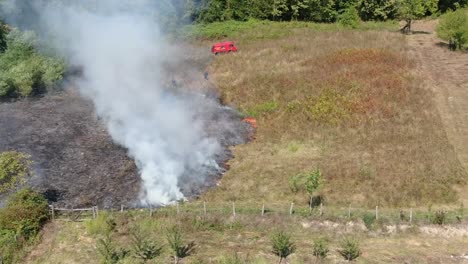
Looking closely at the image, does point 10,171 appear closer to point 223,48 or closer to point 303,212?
point 303,212

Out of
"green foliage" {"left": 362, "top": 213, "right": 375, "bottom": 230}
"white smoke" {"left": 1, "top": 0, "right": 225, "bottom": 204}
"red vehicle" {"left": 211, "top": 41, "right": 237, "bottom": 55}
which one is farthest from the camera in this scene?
"red vehicle" {"left": 211, "top": 41, "right": 237, "bottom": 55}

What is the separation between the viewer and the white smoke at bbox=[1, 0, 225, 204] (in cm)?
3094

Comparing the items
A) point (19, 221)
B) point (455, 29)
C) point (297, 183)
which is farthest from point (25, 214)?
point (455, 29)

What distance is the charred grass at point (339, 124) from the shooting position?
29050 millimetres

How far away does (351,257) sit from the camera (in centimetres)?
2255

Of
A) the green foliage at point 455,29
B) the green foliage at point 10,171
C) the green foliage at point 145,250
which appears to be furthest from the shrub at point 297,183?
the green foliage at point 455,29

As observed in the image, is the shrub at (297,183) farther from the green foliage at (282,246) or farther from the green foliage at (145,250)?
the green foliage at (145,250)

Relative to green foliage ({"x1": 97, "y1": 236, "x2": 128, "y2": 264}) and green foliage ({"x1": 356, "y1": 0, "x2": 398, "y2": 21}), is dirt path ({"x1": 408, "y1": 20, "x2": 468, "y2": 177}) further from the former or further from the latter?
green foliage ({"x1": 97, "y1": 236, "x2": 128, "y2": 264})

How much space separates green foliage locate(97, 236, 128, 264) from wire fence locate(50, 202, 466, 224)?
2.93m

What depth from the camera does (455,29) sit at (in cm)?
5403

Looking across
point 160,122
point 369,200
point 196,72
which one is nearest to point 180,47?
point 196,72

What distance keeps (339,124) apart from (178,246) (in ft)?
61.5

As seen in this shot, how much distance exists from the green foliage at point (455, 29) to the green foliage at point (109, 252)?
45121 millimetres

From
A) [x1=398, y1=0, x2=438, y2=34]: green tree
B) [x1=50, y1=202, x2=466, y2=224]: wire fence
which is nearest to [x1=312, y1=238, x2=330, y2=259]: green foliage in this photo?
[x1=50, y1=202, x2=466, y2=224]: wire fence
